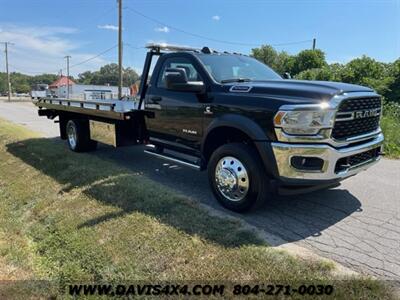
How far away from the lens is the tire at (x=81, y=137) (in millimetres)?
8234

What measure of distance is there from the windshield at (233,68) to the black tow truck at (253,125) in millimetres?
17

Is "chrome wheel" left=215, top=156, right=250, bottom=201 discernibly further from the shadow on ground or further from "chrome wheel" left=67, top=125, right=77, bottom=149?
"chrome wheel" left=67, top=125, right=77, bottom=149

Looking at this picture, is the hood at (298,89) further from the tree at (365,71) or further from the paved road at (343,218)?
the tree at (365,71)

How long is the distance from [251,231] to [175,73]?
2.31m

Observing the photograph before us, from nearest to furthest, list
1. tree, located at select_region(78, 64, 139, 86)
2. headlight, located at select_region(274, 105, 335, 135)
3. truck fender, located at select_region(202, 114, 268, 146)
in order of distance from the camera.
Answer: headlight, located at select_region(274, 105, 335, 135) → truck fender, located at select_region(202, 114, 268, 146) → tree, located at select_region(78, 64, 139, 86)

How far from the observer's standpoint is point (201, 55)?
18.2 feet

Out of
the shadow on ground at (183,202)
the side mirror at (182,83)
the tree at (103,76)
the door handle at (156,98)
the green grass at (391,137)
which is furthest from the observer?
the tree at (103,76)

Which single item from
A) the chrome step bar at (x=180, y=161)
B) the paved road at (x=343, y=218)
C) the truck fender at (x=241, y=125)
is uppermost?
the truck fender at (x=241, y=125)

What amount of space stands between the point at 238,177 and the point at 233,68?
6.08 ft

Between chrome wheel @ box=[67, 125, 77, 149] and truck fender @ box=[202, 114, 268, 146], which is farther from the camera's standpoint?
chrome wheel @ box=[67, 125, 77, 149]

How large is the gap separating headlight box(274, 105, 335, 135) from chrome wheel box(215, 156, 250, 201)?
2.57 feet

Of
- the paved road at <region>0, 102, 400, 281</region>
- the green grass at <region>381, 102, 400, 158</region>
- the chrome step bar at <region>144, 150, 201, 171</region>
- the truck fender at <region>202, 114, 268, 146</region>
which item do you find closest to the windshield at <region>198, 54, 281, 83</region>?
the truck fender at <region>202, 114, 268, 146</region>

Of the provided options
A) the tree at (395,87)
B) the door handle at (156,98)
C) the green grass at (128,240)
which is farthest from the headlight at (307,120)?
the tree at (395,87)

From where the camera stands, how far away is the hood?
4035 mm
